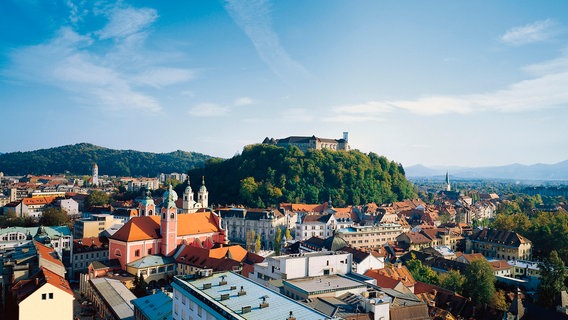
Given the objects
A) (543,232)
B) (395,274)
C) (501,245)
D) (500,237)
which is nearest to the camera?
(395,274)

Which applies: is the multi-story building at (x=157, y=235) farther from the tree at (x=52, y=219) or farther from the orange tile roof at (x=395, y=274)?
the tree at (x=52, y=219)

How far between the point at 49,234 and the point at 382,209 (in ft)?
189

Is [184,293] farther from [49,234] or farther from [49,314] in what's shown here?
[49,234]

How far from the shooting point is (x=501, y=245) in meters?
62.5

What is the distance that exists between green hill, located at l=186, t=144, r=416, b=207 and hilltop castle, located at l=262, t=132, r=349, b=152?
313 inches

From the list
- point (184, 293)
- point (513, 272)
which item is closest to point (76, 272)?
point (184, 293)

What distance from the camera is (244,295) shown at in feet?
71.7

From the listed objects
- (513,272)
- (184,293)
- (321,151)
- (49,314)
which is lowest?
(513,272)

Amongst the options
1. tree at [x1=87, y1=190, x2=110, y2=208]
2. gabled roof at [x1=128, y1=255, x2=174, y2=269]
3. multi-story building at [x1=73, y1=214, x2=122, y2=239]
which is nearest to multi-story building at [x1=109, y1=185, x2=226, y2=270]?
gabled roof at [x1=128, y1=255, x2=174, y2=269]

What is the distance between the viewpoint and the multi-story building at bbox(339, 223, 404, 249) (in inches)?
2544

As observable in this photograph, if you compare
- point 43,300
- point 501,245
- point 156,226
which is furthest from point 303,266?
point 501,245

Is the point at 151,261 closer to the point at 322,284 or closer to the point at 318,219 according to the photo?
the point at 322,284

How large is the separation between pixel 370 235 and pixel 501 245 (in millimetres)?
17564

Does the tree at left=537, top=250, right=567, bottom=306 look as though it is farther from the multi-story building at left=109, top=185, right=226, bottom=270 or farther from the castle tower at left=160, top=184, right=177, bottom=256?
the castle tower at left=160, top=184, right=177, bottom=256
